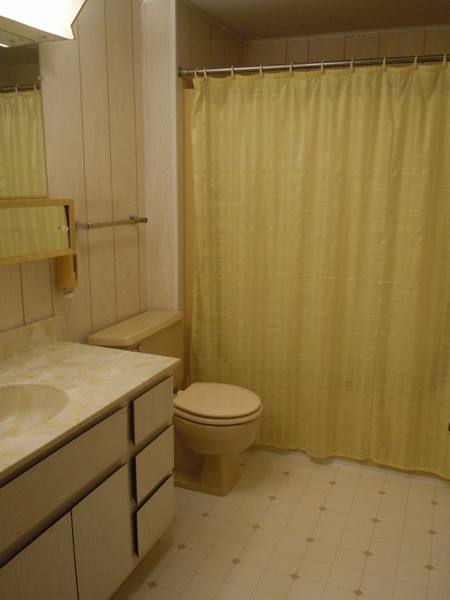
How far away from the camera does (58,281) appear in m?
2.10

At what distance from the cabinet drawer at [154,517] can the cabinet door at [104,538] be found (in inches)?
2.1

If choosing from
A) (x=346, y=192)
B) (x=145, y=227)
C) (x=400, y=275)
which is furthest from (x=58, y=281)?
(x=400, y=275)

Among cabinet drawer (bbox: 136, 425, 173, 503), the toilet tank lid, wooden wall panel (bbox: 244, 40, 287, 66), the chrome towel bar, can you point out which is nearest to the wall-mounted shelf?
the chrome towel bar

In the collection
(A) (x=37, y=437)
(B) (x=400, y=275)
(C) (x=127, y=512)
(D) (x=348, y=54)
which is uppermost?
(D) (x=348, y=54)

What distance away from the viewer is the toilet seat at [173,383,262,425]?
90.7 inches

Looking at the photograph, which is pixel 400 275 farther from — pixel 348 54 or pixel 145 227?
pixel 348 54

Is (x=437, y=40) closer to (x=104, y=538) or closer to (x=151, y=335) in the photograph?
(x=151, y=335)

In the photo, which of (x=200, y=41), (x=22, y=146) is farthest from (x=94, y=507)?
(x=200, y=41)

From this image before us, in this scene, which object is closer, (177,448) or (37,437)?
(37,437)

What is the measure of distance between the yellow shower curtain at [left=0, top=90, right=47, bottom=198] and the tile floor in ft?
4.78

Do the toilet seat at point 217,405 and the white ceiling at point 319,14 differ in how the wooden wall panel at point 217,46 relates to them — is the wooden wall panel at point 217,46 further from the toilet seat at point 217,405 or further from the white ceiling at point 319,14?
the toilet seat at point 217,405

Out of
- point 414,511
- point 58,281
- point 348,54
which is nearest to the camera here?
point 58,281

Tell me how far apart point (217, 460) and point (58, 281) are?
1074 millimetres

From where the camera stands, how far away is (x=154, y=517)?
191 cm
